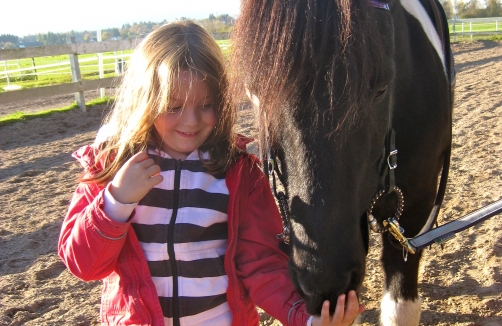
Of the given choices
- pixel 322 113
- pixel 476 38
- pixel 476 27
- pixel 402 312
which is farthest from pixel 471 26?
pixel 322 113

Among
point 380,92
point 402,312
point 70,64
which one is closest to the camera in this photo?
point 380,92

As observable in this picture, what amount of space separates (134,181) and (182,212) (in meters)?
0.27

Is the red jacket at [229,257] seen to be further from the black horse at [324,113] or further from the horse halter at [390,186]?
the horse halter at [390,186]

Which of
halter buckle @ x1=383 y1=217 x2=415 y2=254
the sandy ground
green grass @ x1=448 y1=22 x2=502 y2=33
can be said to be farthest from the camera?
green grass @ x1=448 y1=22 x2=502 y2=33

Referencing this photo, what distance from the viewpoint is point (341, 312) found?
1.32 metres

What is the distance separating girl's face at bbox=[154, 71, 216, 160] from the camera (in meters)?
1.66

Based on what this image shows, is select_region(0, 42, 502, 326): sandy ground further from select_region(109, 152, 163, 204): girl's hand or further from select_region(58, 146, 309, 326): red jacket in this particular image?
select_region(109, 152, 163, 204): girl's hand

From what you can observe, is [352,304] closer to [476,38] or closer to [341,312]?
[341,312]

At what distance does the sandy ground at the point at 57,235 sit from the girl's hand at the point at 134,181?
56.0 inches

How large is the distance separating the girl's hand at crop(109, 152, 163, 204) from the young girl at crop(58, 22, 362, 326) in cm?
5

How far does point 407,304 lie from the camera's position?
→ 2.36 m

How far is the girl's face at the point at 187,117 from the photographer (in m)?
1.66

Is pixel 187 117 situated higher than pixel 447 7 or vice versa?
pixel 447 7

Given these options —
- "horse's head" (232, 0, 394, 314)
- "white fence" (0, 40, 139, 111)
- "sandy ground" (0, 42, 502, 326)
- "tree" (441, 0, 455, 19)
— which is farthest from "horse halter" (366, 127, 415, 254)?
"white fence" (0, 40, 139, 111)
